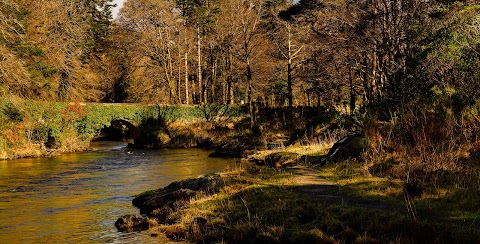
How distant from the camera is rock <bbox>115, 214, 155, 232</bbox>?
10719 millimetres

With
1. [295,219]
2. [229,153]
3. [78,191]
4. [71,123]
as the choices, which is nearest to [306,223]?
[295,219]

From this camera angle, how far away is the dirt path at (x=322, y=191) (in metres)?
9.76

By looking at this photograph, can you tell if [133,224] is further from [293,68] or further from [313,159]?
[293,68]

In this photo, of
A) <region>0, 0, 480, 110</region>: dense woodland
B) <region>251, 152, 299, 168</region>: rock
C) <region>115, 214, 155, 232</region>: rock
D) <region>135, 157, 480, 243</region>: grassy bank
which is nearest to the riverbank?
<region>135, 157, 480, 243</region>: grassy bank

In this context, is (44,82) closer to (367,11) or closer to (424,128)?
(367,11)

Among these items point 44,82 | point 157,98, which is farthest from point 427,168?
point 157,98

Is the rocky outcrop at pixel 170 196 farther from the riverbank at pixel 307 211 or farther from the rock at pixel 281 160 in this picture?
the rock at pixel 281 160

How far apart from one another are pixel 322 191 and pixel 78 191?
961 cm

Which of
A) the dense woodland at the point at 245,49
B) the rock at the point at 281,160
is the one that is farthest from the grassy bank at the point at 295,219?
the dense woodland at the point at 245,49

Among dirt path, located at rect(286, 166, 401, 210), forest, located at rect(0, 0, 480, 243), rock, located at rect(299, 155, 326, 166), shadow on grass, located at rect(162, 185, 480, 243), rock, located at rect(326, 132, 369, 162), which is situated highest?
forest, located at rect(0, 0, 480, 243)

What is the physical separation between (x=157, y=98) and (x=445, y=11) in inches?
1559

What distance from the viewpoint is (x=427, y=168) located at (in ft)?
37.9

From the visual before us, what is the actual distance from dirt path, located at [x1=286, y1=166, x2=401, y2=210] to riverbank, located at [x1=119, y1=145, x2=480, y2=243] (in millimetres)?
19

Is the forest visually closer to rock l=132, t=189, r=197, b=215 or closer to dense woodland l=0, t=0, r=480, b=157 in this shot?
dense woodland l=0, t=0, r=480, b=157
